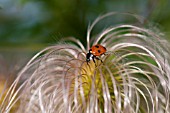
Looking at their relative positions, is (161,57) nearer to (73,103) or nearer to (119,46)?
(119,46)

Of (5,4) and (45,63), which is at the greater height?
(5,4)

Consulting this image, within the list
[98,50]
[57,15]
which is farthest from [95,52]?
[57,15]

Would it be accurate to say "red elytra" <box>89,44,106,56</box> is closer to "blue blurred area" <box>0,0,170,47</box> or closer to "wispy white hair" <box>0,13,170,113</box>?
"wispy white hair" <box>0,13,170,113</box>

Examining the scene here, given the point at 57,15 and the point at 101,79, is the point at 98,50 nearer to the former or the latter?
the point at 101,79

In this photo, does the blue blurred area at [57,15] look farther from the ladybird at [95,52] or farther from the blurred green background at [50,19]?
the ladybird at [95,52]

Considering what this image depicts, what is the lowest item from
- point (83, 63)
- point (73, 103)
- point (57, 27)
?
point (73, 103)

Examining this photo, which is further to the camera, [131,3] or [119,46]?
[131,3]

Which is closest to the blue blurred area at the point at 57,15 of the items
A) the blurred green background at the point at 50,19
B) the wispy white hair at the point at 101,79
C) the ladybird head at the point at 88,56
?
the blurred green background at the point at 50,19

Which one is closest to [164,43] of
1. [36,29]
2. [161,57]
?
[161,57]

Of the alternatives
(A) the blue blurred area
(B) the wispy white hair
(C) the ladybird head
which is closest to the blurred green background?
(A) the blue blurred area
